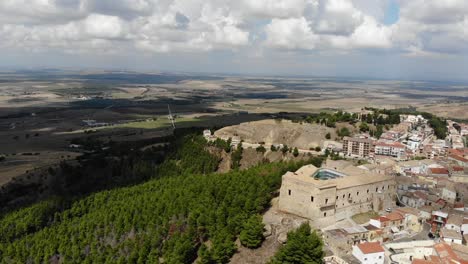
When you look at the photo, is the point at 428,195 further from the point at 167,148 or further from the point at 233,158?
the point at 167,148

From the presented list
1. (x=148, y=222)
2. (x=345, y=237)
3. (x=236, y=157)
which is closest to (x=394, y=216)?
(x=345, y=237)

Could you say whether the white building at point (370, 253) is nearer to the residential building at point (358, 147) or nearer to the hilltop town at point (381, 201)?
the hilltop town at point (381, 201)

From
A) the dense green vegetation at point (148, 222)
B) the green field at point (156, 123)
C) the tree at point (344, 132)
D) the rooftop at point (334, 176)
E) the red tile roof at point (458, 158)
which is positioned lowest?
the green field at point (156, 123)

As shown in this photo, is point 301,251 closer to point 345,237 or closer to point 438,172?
point 345,237

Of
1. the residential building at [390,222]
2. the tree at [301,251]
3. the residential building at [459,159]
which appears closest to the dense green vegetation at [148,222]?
the tree at [301,251]

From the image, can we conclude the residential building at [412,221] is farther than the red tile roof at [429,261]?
Yes

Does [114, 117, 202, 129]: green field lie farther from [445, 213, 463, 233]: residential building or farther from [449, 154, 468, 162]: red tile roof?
[445, 213, 463, 233]: residential building

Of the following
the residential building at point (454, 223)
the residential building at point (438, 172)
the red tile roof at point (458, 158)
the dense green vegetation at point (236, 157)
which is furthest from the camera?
the dense green vegetation at point (236, 157)
